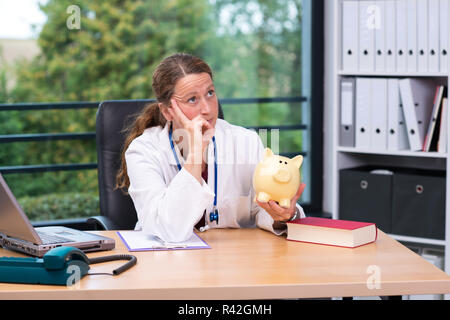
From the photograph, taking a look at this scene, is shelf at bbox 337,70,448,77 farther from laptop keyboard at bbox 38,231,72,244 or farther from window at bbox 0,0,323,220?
laptop keyboard at bbox 38,231,72,244

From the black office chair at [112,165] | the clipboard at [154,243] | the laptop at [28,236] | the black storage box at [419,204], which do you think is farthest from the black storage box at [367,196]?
the laptop at [28,236]

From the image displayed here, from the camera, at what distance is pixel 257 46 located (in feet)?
12.0

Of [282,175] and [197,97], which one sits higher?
[197,97]

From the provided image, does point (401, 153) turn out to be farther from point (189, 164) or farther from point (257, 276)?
point (257, 276)

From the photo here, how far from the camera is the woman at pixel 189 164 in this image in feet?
5.38

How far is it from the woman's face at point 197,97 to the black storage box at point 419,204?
4.35 feet

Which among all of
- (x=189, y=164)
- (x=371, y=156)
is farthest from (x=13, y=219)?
(x=371, y=156)

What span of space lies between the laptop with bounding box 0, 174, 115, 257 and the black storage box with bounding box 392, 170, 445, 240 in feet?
5.39

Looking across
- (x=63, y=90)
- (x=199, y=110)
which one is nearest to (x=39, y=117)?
(x=63, y=90)

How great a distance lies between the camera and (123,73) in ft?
11.1

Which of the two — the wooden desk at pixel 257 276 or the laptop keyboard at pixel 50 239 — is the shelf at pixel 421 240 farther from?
the laptop keyboard at pixel 50 239

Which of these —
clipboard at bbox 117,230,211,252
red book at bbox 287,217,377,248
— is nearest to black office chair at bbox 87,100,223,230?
clipboard at bbox 117,230,211,252

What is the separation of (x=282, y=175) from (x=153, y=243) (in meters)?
0.38

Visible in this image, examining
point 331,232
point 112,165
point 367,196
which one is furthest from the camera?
point 367,196
